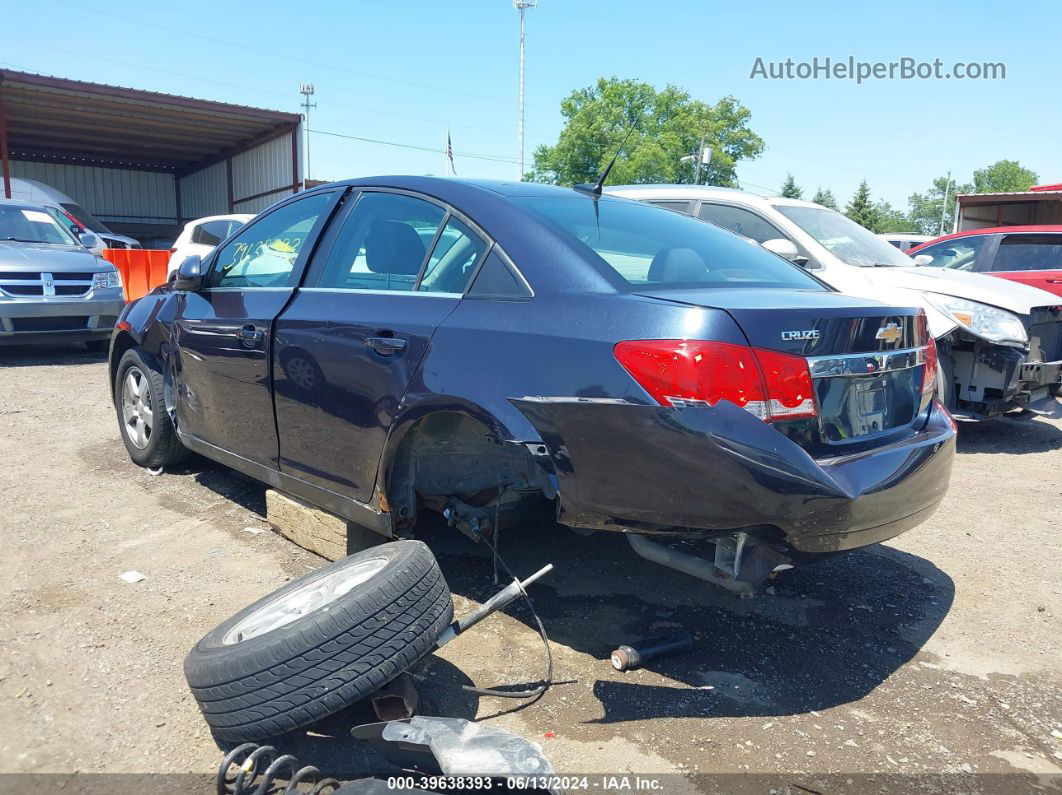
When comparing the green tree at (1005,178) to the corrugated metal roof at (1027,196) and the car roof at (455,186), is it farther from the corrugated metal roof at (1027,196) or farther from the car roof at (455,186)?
the car roof at (455,186)

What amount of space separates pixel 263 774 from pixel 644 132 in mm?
65985

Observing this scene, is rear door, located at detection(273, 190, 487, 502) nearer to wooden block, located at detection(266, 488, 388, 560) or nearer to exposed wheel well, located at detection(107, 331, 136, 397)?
wooden block, located at detection(266, 488, 388, 560)

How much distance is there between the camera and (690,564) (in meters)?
2.64

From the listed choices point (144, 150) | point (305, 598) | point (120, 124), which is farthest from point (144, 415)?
point (144, 150)

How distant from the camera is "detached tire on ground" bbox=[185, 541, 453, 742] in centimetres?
226

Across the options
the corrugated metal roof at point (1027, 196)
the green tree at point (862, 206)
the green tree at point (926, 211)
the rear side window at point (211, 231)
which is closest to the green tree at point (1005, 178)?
the green tree at point (926, 211)

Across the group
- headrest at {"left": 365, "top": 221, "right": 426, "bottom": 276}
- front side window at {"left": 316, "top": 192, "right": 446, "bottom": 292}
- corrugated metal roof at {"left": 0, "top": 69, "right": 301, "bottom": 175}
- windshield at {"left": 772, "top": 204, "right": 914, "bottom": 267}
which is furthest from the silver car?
corrugated metal roof at {"left": 0, "top": 69, "right": 301, "bottom": 175}

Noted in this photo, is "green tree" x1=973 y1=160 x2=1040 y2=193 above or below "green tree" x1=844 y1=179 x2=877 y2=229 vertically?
above

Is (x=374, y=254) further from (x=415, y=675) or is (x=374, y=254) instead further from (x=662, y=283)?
(x=415, y=675)

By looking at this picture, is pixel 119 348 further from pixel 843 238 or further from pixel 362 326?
pixel 843 238

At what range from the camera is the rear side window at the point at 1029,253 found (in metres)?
8.61

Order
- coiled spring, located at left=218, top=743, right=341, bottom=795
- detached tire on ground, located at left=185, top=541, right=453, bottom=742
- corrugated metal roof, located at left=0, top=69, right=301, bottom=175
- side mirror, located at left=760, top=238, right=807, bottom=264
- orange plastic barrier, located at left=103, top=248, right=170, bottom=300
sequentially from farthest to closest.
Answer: corrugated metal roof, located at left=0, top=69, right=301, bottom=175 → orange plastic barrier, located at left=103, top=248, right=170, bottom=300 → side mirror, located at left=760, top=238, right=807, bottom=264 → detached tire on ground, located at left=185, top=541, right=453, bottom=742 → coiled spring, located at left=218, top=743, right=341, bottom=795

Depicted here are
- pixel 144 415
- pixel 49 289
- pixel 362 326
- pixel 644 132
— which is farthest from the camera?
pixel 644 132

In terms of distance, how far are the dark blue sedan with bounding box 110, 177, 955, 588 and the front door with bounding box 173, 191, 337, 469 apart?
0.02 metres
